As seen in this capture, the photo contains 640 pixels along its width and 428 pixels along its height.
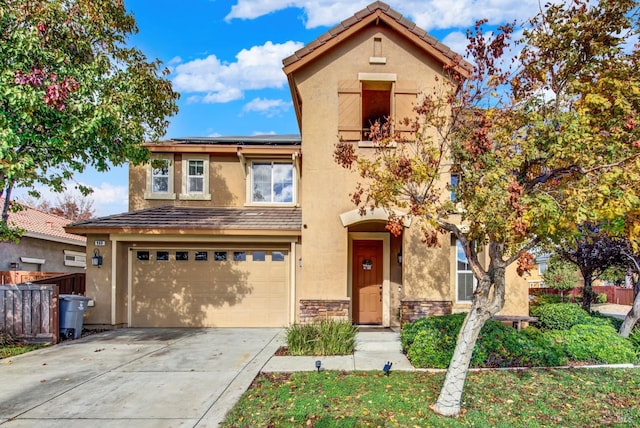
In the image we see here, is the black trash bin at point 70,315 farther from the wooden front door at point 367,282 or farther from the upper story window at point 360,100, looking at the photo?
the upper story window at point 360,100

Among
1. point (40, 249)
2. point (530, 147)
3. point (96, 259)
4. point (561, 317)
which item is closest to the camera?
point (530, 147)

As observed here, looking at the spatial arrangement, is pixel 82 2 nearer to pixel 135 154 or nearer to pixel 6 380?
pixel 135 154

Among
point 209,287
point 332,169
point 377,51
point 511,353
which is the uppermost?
point 377,51

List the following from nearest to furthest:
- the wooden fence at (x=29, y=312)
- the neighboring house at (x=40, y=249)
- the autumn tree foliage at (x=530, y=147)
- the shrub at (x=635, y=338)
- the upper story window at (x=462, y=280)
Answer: the autumn tree foliage at (x=530, y=147) → the shrub at (x=635, y=338) → the wooden fence at (x=29, y=312) → the upper story window at (x=462, y=280) → the neighboring house at (x=40, y=249)

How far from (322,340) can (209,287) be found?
5.23 m

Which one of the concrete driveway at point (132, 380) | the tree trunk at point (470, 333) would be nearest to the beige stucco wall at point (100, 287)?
the concrete driveway at point (132, 380)

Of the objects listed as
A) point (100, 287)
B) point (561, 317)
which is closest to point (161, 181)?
point (100, 287)

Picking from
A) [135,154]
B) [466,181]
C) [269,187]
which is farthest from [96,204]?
[466,181]

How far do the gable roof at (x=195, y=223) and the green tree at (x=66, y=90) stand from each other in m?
2.25

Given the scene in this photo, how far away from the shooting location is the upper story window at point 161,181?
13844mm

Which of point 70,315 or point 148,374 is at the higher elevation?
point 70,315

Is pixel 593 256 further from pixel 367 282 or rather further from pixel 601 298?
pixel 601 298

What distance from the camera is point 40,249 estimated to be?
55.3 feet

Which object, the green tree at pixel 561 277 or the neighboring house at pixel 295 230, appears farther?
the green tree at pixel 561 277
